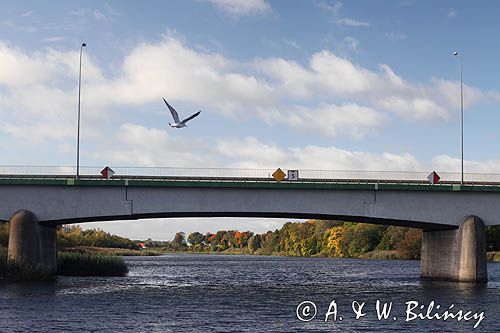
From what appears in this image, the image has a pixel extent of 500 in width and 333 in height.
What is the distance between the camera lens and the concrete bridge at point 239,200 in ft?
193

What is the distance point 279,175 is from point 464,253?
618 inches

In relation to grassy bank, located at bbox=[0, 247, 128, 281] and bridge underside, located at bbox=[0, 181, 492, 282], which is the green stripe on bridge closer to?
bridge underside, located at bbox=[0, 181, 492, 282]

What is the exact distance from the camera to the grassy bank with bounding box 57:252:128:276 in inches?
2692

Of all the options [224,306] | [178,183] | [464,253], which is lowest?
[224,306]

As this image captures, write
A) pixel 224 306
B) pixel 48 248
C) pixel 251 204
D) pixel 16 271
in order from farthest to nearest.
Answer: pixel 48 248, pixel 251 204, pixel 16 271, pixel 224 306

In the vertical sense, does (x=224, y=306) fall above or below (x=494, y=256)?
above

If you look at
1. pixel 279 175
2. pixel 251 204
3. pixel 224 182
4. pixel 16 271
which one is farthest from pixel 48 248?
pixel 279 175

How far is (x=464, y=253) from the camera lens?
197 ft

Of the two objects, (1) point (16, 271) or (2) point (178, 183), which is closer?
(1) point (16, 271)

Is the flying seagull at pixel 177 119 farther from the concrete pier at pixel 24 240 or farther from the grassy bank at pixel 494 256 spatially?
the grassy bank at pixel 494 256

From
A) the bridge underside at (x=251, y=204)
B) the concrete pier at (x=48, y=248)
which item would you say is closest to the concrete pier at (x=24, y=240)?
the bridge underside at (x=251, y=204)

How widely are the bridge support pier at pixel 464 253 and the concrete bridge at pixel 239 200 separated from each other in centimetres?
8

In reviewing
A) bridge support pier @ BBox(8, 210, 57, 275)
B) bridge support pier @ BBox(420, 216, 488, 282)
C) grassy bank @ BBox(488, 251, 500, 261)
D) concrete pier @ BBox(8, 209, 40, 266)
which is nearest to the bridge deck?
bridge support pier @ BBox(8, 210, 57, 275)

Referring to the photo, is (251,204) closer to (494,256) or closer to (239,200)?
(239,200)
